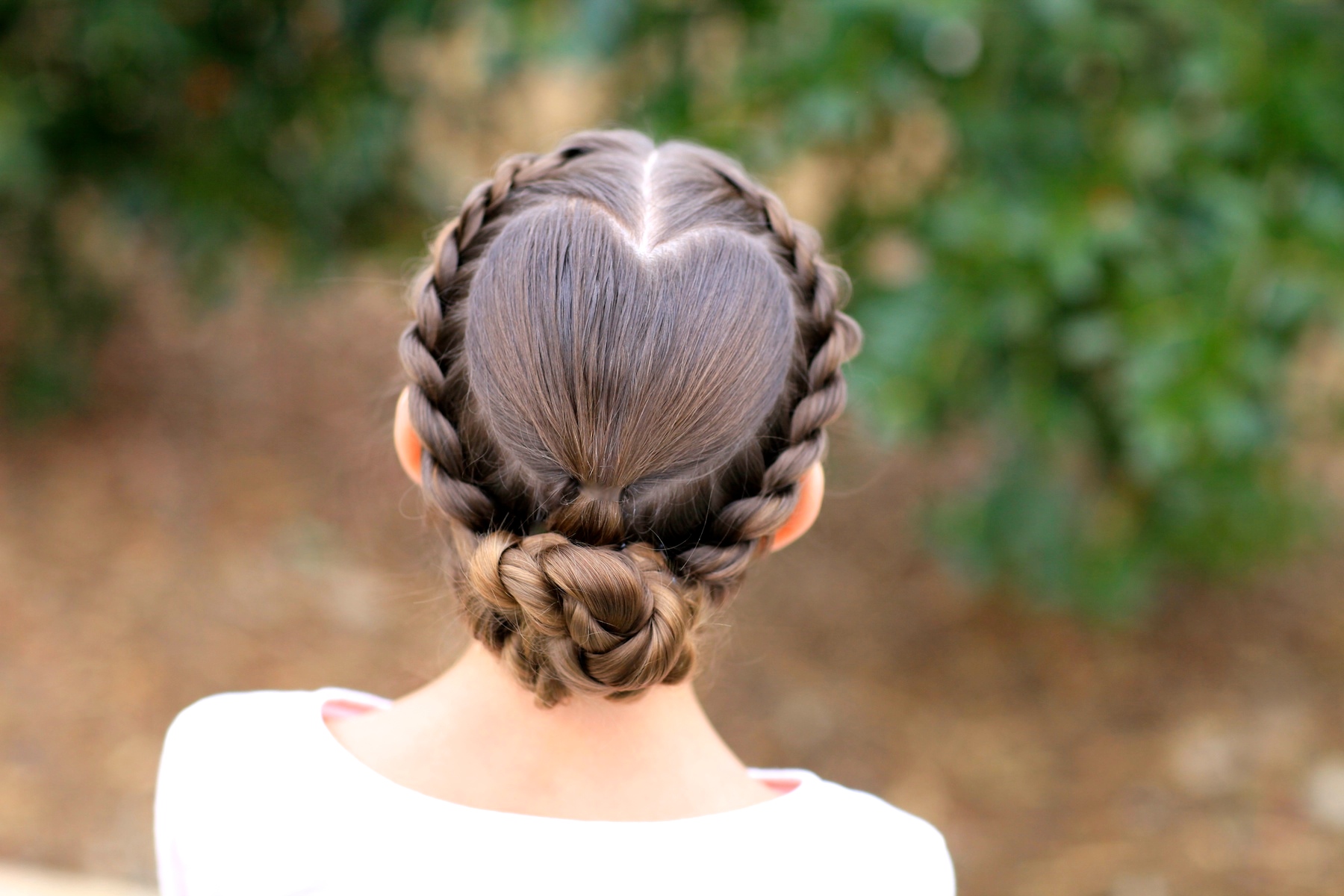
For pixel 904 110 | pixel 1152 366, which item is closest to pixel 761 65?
pixel 904 110

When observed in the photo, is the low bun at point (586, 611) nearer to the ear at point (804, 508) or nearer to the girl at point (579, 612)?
the girl at point (579, 612)

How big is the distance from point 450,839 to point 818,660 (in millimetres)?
2506

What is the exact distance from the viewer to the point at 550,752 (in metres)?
1.05

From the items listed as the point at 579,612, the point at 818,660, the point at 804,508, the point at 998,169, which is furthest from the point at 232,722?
the point at 818,660

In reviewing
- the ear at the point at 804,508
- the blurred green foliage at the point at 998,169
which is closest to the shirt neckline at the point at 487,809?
the ear at the point at 804,508

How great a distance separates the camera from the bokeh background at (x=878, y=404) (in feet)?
6.44

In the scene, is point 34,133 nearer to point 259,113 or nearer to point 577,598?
point 259,113

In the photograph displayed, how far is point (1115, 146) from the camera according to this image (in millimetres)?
2053

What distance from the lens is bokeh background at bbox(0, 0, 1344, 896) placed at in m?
1.96

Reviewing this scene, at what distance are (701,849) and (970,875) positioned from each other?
206 centimetres

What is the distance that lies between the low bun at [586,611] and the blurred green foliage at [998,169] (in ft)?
3.19

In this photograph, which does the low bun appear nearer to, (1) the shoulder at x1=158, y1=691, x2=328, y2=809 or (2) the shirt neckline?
(2) the shirt neckline

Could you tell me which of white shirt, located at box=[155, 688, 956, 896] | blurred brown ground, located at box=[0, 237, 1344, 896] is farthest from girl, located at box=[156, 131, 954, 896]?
blurred brown ground, located at box=[0, 237, 1344, 896]

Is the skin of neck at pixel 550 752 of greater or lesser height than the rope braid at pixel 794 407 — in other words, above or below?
below
